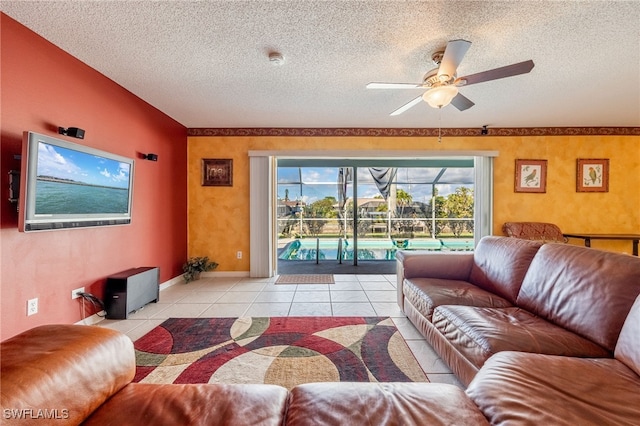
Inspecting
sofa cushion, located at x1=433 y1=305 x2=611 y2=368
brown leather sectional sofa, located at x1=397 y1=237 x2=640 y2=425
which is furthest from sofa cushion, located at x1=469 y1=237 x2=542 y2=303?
sofa cushion, located at x1=433 y1=305 x2=611 y2=368

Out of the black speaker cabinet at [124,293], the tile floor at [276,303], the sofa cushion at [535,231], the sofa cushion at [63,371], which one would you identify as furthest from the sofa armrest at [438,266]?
the black speaker cabinet at [124,293]

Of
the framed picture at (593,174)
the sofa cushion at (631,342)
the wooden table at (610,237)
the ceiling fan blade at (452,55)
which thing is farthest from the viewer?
the framed picture at (593,174)

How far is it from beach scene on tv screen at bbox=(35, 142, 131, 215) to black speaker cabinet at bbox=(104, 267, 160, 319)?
2.31ft

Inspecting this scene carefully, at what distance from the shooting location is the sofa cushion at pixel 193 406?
82 cm

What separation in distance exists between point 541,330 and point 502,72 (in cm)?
179

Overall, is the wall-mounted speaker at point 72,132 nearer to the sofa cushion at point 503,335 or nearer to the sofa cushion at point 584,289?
the sofa cushion at point 503,335

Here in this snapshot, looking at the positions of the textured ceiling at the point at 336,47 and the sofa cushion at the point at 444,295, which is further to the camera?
the sofa cushion at the point at 444,295

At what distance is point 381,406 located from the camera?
879 mm

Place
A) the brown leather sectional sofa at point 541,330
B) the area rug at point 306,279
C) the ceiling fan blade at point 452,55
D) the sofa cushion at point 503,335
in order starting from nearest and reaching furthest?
the brown leather sectional sofa at point 541,330
the sofa cushion at point 503,335
the ceiling fan blade at point 452,55
the area rug at point 306,279

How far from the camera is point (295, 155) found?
4270 millimetres

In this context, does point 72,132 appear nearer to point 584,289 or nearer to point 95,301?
point 95,301

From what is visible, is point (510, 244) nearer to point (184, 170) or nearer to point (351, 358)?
point (351, 358)

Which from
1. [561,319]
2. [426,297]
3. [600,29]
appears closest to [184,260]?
[426,297]

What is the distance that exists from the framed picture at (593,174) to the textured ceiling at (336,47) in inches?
40.7
